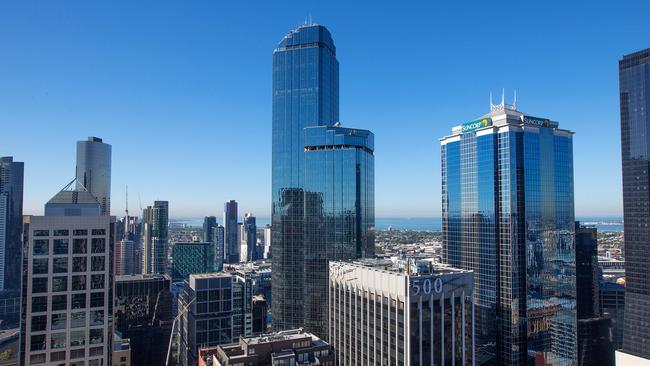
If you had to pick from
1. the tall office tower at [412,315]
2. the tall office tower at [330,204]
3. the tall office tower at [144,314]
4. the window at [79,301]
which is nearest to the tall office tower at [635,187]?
the tall office tower at [330,204]

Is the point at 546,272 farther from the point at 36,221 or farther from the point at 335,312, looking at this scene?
the point at 36,221

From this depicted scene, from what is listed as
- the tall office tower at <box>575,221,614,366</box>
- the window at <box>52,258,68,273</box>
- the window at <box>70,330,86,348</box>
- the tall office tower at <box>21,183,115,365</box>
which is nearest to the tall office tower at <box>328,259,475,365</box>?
the tall office tower at <box>21,183,115,365</box>

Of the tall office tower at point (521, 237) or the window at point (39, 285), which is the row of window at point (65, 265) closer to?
the window at point (39, 285)

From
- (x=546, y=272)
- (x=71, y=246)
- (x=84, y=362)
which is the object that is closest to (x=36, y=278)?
(x=71, y=246)

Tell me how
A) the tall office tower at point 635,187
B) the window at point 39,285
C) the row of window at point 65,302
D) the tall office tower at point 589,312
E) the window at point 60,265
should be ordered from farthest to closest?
the tall office tower at point 589,312
the tall office tower at point 635,187
the window at point 60,265
the window at point 39,285
the row of window at point 65,302

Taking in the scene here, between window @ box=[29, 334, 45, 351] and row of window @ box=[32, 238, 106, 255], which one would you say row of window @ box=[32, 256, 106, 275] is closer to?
row of window @ box=[32, 238, 106, 255]

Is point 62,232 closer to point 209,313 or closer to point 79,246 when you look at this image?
point 79,246

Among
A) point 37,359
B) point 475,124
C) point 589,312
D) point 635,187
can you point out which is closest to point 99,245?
point 37,359
